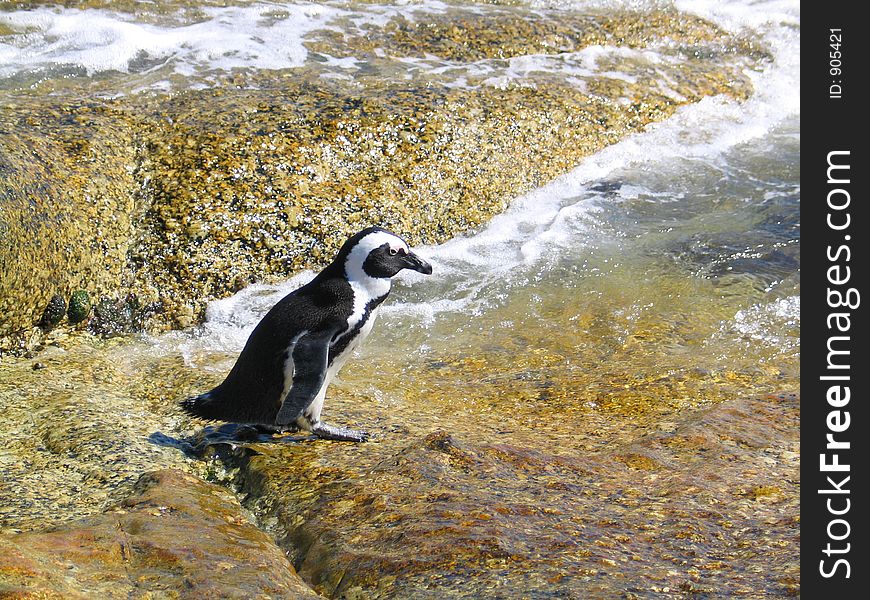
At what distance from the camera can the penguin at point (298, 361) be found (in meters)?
4.46

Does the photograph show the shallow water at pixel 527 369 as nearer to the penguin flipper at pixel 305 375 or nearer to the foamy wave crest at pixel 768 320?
the foamy wave crest at pixel 768 320

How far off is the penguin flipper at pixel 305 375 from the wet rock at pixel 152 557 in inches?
32.9

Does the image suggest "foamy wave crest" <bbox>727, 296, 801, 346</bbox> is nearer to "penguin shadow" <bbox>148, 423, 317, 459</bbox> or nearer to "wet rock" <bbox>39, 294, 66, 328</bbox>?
"penguin shadow" <bbox>148, 423, 317, 459</bbox>

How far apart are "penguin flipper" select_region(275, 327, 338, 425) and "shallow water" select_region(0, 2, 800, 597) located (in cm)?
20

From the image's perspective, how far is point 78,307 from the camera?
6297 mm

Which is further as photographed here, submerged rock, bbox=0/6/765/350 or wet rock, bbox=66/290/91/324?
submerged rock, bbox=0/6/765/350

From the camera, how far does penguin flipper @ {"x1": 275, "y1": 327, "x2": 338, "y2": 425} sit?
4391mm

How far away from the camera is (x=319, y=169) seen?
7801 mm

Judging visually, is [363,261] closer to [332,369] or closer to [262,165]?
[332,369]

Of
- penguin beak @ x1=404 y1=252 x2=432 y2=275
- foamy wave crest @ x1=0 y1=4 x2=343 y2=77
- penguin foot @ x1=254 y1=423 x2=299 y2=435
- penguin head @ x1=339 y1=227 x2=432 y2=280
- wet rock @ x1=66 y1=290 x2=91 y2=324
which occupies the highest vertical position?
foamy wave crest @ x1=0 y1=4 x2=343 y2=77

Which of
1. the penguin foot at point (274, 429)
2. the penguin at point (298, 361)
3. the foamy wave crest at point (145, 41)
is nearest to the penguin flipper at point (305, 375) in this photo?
the penguin at point (298, 361)

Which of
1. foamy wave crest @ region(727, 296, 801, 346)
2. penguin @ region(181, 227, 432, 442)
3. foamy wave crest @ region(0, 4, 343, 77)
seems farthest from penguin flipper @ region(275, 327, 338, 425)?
foamy wave crest @ region(0, 4, 343, 77)

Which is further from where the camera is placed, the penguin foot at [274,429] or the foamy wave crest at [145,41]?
the foamy wave crest at [145,41]
